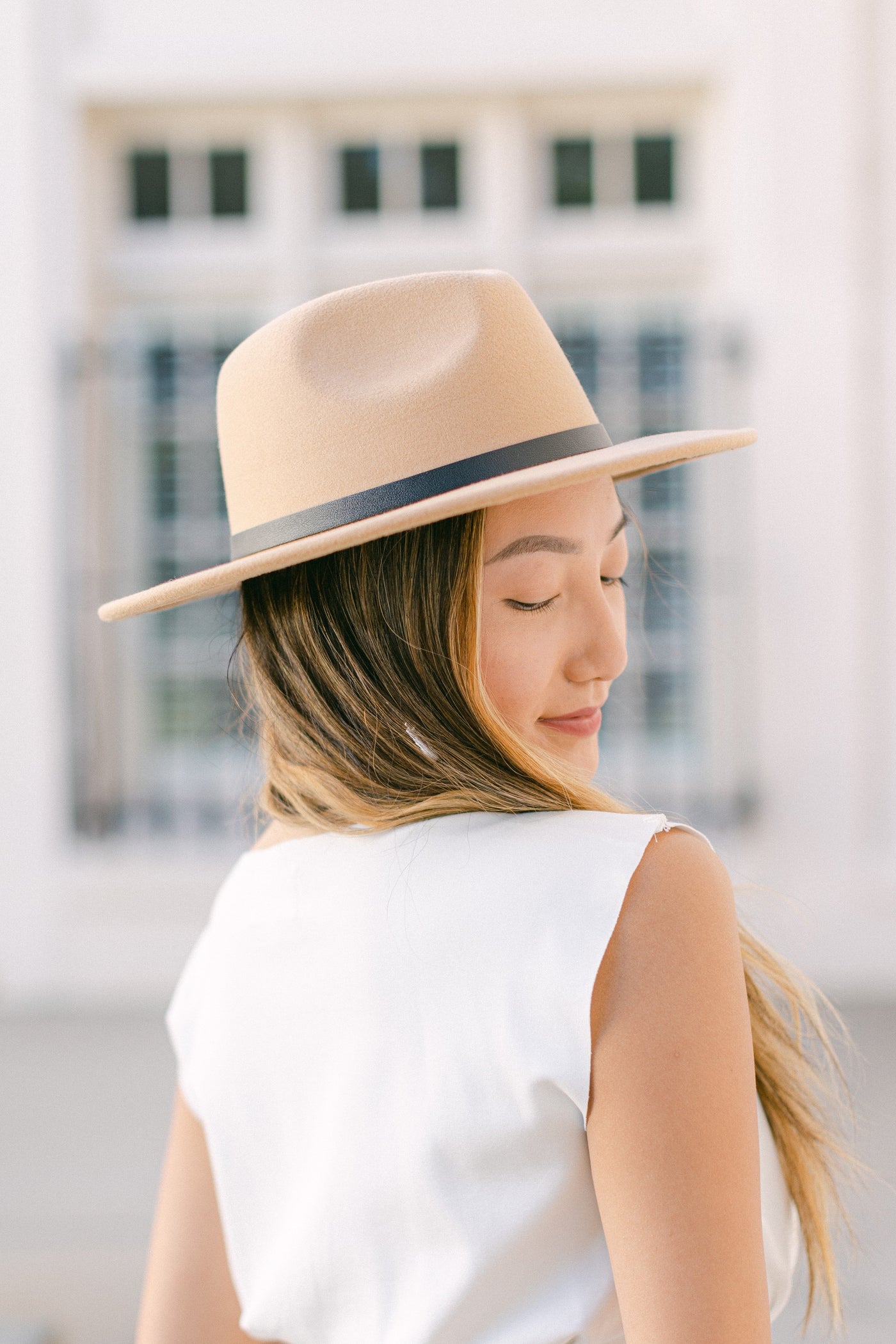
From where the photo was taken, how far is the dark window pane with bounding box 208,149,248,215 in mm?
4977

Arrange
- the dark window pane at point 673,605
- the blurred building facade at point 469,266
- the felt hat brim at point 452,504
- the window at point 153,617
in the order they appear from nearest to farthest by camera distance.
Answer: the felt hat brim at point 452,504, the blurred building facade at point 469,266, the window at point 153,617, the dark window pane at point 673,605

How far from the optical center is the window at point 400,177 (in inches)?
193

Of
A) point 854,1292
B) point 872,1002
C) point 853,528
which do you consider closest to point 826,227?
point 853,528

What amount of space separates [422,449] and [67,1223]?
2.34 m

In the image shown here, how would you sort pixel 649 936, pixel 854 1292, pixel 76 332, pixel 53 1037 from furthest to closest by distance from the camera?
pixel 76 332 → pixel 53 1037 → pixel 854 1292 → pixel 649 936

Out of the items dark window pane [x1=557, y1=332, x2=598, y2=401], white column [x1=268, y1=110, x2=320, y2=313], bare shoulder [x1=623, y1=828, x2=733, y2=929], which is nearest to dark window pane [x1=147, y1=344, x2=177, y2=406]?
white column [x1=268, y1=110, x2=320, y2=313]

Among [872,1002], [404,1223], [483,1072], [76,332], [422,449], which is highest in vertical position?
[76,332]

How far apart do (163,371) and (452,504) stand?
4304 millimetres

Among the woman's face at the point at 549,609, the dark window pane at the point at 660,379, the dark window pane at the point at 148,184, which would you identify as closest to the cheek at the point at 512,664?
the woman's face at the point at 549,609

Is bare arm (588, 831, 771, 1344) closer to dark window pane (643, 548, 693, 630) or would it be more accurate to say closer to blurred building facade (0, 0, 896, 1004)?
blurred building facade (0, 0, 896, 1004)

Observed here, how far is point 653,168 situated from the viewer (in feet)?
16.2

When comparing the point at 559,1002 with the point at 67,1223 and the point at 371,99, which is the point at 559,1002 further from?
the point at 371,99

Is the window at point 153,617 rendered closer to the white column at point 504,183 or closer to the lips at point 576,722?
the white column at point 504,183

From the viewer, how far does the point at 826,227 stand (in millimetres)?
4348
